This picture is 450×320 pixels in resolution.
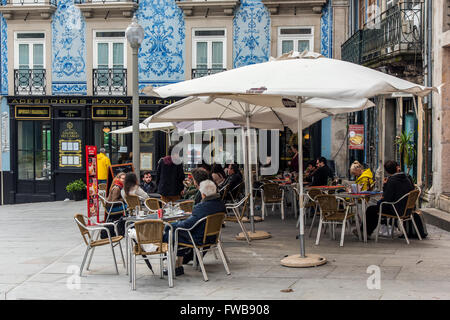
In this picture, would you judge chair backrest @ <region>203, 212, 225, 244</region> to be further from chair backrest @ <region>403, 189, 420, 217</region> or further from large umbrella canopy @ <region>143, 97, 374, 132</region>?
chair backrest @ <region>403, 189, 420, 217</region>

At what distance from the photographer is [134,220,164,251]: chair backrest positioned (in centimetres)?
750

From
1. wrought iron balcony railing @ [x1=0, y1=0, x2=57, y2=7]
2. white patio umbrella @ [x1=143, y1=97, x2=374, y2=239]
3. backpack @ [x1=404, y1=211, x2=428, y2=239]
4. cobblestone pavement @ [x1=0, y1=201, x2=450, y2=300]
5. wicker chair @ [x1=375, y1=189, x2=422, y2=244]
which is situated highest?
wrought iron balcony railing @ [x1=0, y1=0, x2=57, y2=7]

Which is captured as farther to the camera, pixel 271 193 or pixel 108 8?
pixel 108 8

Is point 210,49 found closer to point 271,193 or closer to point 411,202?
point 271,193

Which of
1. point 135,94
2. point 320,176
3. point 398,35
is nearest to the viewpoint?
point 135,94

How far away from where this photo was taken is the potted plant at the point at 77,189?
21.8m

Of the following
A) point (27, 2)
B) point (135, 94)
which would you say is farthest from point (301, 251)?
point (27, 2)

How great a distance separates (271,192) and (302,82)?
250 inches

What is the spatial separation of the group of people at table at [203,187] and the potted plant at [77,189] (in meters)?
7.35

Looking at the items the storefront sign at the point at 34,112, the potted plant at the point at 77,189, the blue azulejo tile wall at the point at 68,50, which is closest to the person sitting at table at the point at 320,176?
the potted plant at the point at 77,189

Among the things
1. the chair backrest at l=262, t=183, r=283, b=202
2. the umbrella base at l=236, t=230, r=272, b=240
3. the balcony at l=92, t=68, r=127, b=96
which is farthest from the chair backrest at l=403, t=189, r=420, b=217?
the balcony at l=92, t=68, r=127, b=96

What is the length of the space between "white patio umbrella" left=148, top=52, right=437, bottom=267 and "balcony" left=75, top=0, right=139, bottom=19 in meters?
14.0

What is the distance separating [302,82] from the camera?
7520 millimetres

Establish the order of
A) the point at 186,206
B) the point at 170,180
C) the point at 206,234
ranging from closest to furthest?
the point at 206,234
the point at 186,206
the point at 170,180
